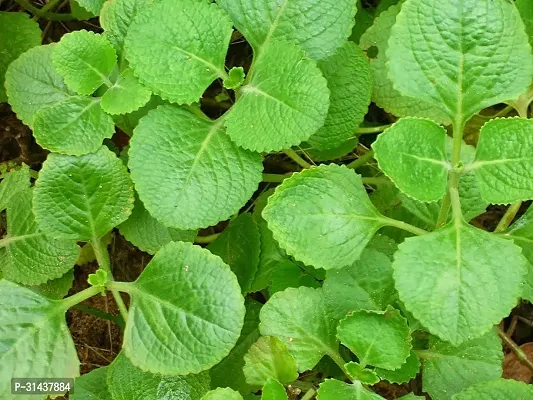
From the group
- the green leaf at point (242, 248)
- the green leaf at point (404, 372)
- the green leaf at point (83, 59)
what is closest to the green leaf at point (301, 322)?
the green leaf at point (404, 372)

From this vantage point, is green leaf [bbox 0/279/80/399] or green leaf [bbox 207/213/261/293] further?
green leaf [bbox 207/213/261/293]

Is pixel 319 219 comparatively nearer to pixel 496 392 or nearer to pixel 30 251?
pixel 496 392

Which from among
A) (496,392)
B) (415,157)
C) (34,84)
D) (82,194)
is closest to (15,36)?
(34,84)

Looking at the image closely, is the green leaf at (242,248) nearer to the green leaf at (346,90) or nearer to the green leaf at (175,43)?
the green leaf at (346,90)

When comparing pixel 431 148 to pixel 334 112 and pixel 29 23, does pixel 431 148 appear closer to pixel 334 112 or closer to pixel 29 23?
pixel 334 112

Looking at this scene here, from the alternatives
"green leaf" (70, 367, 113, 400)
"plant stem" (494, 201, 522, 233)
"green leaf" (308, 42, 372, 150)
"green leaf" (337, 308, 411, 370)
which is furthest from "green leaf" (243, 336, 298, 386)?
"plant stem" (494, 201, 522, 233)

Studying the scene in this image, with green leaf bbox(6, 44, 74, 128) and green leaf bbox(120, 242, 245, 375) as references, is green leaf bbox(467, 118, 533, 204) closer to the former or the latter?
green leaf bbox(120, 242, 245, 375)
